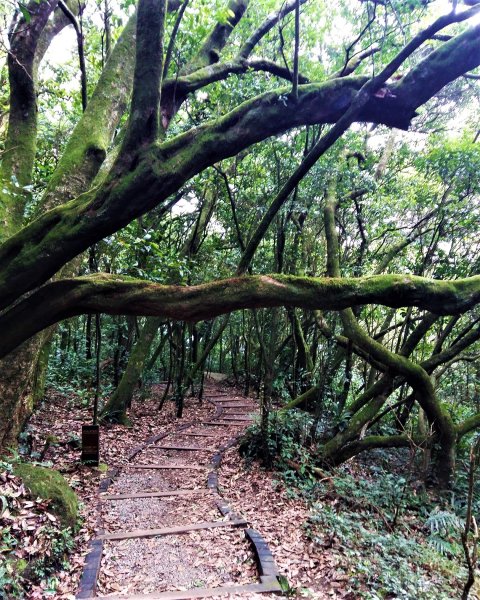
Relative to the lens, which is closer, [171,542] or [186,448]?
[171,542]

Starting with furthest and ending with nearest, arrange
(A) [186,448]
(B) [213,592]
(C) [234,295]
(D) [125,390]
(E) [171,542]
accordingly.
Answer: (D) [125,390]
(A) [186,448]
(E) [171,542]
(C) [234,295]
(B) [213,592]

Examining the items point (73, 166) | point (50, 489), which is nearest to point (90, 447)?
point (50, 489)

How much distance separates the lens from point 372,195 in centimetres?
932

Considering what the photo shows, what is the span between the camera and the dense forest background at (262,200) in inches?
162

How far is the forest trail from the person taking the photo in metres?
3.77

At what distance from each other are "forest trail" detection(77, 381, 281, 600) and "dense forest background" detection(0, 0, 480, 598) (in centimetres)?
124

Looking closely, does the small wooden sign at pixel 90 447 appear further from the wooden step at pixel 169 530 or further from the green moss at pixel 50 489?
the wooden step at pixel 169 530

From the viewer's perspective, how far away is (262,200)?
10656mm

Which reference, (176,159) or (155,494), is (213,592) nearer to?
(155,494)

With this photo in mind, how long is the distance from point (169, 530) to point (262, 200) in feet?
26.1

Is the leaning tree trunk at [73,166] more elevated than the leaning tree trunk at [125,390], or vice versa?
the leaning tree trunk at [73,166]

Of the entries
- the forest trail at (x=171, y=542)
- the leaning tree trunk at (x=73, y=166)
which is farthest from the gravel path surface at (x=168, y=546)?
the leaning tree trunk at (x=73, y=166)

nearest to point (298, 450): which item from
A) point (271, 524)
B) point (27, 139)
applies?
point (271, 524)

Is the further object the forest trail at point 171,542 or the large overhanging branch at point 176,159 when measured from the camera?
the large overhanging branch at point 176,159
